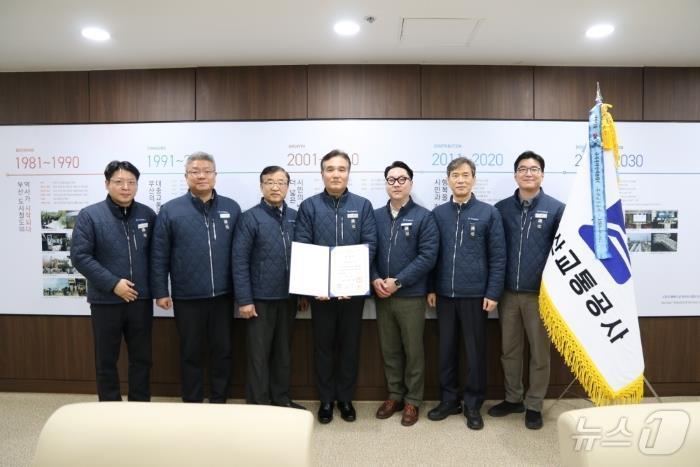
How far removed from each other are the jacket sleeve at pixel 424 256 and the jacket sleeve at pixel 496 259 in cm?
39

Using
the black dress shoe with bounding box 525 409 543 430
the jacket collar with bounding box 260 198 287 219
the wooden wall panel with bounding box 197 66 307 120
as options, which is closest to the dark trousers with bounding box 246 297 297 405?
the jacket collar with bounding box 260 198 287 219

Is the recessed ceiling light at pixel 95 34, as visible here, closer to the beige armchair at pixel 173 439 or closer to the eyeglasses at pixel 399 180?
the eyeglasses at pixel 399 180

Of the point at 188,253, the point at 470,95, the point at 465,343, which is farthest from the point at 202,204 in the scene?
the point at 470,95

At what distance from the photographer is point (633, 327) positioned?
2.48 metres

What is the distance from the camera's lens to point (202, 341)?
115 inches

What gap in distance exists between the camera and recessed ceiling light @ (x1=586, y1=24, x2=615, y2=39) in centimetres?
273

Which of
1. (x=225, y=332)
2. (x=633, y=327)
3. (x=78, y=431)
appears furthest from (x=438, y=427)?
(x=78, y=431)

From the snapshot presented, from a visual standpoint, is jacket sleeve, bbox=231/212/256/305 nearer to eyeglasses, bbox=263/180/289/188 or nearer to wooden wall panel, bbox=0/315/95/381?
eyeglasses, bbox=263/180/289/188

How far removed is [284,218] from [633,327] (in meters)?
2.34

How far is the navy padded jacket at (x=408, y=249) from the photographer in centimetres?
288

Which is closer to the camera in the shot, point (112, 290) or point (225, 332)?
point (112, 290)

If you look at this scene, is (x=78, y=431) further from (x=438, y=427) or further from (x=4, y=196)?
(x=4, y=196)

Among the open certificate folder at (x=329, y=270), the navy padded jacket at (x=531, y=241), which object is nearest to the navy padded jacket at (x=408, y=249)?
the open certificate folder at (x=329, y=270)

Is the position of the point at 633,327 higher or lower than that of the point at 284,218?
lower
